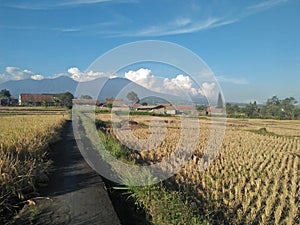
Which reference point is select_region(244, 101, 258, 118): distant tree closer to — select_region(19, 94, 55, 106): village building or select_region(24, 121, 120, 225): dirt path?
select_region(19, 94, 55, 106): village building

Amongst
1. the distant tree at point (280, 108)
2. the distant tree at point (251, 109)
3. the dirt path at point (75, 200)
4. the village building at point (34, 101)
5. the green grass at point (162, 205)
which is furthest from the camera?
the distant tree at point (251, 109)

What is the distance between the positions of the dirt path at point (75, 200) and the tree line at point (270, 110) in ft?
216

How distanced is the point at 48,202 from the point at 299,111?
3229 inches

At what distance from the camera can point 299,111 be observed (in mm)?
75000

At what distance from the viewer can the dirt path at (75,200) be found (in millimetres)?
4252

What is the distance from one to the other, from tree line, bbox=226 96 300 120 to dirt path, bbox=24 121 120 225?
6576 cm

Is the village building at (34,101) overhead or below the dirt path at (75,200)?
overhead

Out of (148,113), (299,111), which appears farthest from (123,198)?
(299,111)

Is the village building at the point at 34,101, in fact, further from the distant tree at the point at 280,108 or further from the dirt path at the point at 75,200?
the dirt path at the point at 75,200

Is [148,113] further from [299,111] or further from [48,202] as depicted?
[299,111]

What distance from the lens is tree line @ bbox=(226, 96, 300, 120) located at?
74.8 m

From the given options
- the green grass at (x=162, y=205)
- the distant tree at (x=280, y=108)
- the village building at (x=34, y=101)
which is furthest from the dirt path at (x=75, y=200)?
the village building at (x=34, y=101)

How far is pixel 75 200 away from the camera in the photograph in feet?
16.5

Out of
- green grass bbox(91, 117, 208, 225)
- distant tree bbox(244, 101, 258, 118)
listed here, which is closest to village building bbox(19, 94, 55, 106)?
distant tree bbox(244, 101, 258, 118)
